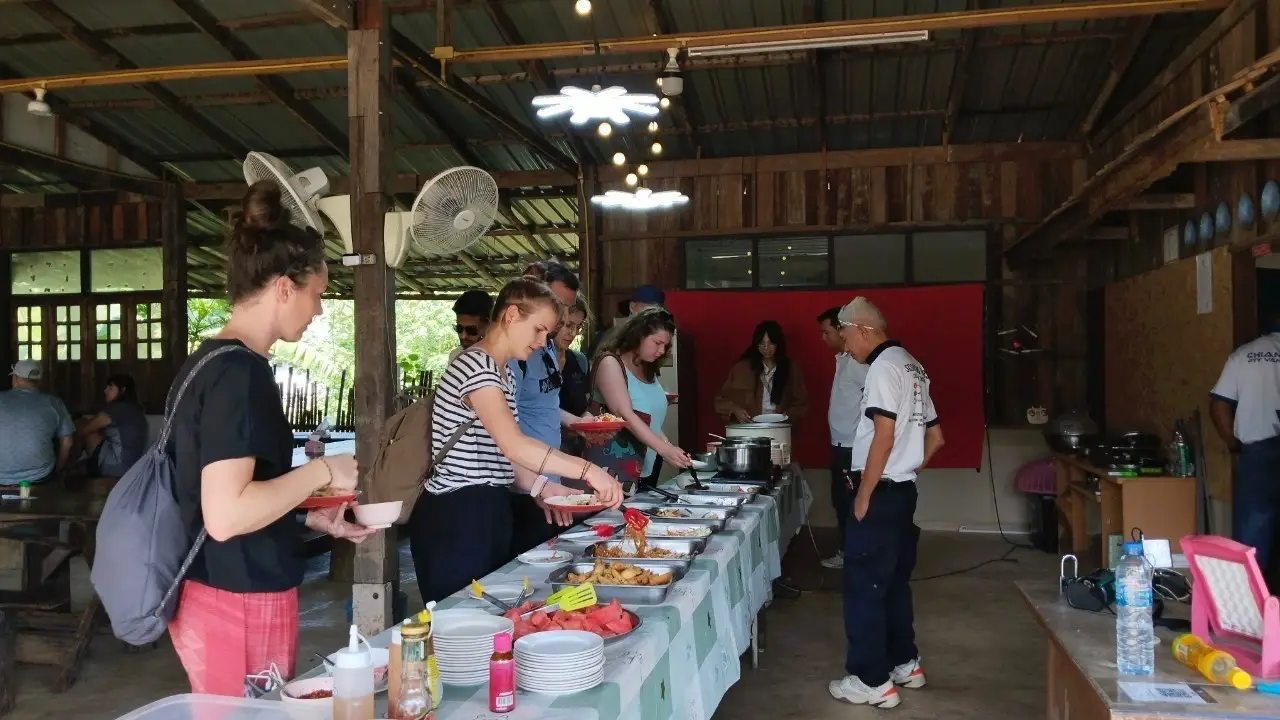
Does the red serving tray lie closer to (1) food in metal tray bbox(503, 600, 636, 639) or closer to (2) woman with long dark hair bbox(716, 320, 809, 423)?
(1) food in metal tray bbox(503, 600, 636, 639)

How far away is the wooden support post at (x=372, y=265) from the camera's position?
14.6 feet

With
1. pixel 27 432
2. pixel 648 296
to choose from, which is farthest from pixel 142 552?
pixel 27 432

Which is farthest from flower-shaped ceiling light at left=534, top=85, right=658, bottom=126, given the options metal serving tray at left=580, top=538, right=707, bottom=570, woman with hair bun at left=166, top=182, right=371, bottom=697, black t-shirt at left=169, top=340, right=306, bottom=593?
black t-shirt at left=169, top=340, right=306, bottom=593

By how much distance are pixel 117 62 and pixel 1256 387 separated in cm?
794

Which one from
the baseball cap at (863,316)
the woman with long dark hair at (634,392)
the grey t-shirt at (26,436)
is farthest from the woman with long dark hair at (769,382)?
the grey t-shirt at (26,436)

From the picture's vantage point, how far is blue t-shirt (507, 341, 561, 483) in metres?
3.03

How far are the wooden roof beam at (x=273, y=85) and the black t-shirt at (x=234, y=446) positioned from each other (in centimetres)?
591

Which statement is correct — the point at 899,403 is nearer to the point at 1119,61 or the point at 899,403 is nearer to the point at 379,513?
the point at 379,513

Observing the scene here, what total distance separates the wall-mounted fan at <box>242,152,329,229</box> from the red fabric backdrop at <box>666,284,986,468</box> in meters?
3.72

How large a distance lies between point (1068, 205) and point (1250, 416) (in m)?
1.47

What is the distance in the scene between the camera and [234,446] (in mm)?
1514

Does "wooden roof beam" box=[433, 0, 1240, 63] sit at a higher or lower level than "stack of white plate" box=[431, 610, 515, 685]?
higher

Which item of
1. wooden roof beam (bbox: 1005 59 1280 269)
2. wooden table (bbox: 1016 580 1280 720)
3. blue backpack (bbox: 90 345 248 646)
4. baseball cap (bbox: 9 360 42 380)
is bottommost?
wooden table (bbox: 1016 580 1280 720)

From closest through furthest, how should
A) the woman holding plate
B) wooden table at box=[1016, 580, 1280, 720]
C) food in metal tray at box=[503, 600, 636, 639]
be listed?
wooden table at box=[1016, 580, 1280, 720], food in metal tray at box=[503, 600, 636, 639], the woman holding plate
